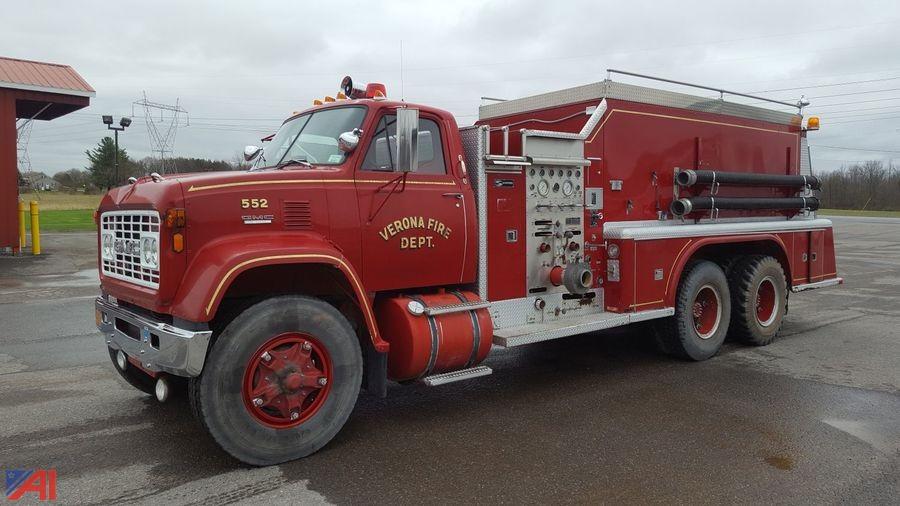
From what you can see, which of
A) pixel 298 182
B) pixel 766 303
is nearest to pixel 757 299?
pixel 766 303

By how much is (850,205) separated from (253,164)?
2789 inches

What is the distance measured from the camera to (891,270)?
15734 mm

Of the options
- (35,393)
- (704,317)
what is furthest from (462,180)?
(35,393)

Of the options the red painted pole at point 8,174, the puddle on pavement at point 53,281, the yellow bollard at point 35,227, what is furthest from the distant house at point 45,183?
the puddle on pavement at point 53,281

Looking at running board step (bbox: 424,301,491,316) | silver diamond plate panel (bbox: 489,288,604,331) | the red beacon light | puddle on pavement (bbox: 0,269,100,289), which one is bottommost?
puddle on pavement (bbox: 0,269,100,289)

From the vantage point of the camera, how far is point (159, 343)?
156 inches

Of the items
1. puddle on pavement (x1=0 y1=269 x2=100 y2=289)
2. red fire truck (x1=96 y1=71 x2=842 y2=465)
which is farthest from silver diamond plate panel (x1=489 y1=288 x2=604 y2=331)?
puddle on pavement (x1=0 y1=269 x2=100 y2=289)

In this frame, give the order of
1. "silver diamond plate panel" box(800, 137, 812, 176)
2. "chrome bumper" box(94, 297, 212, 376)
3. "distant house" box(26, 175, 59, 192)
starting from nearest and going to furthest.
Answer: "chrome bumper" box(94, 297, 212, 376), "silver diamond plate panel" box(800, 137, 812, 176), "distant house" box(26, 175, 59, 192)

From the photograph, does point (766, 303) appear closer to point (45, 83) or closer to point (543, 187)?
point (543, 187)

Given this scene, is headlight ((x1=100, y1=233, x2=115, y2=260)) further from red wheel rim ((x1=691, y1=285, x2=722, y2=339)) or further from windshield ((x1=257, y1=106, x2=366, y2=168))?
red wheel rim ((x1=691, y1=285, x2=722, y2=339))

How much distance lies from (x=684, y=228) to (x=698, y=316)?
1.12 meters

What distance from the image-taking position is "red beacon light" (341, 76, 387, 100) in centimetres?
527

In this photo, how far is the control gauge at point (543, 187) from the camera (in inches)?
229

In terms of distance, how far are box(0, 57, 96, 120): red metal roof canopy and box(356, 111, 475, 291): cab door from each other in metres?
15.8
